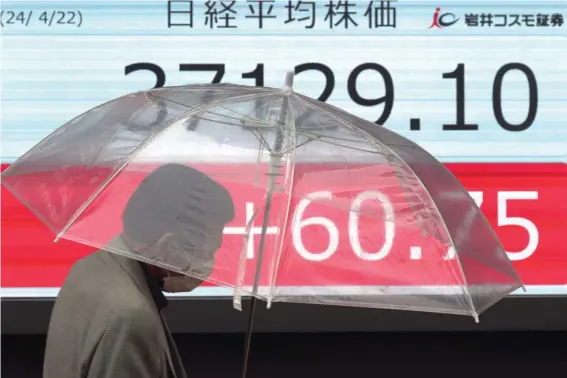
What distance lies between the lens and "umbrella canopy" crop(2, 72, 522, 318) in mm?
2002

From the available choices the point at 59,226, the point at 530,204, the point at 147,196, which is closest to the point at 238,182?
the point at 147,196

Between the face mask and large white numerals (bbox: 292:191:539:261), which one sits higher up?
large white numerals (bbox: 292:191:539:261)

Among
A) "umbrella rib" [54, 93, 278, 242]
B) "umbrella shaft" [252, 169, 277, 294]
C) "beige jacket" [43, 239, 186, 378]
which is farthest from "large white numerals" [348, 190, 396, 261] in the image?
"beige jacket" [43, 239, 186, 378]

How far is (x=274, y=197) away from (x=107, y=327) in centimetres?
48

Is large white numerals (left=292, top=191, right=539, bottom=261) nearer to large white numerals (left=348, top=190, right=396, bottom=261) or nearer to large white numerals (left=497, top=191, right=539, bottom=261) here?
large white numerals (left=348, top=190, right=396, bottom=261)

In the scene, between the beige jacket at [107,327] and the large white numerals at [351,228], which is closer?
the beige jacket at [107,327]

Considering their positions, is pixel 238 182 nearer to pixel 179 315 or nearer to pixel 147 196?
pixel 147 196

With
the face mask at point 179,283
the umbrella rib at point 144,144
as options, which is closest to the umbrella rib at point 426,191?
the umbrella rib at point 144,144

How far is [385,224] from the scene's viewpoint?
2148 millimetres

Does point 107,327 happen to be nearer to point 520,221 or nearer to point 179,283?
point 179,283

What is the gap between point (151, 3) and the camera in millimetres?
4000

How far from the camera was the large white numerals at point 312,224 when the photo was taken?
2.06m

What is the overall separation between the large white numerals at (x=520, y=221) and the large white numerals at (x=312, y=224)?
2.04 metres

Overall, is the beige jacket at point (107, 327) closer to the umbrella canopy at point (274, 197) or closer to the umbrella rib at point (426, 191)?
the umbrella canopy at point (274, 197)
